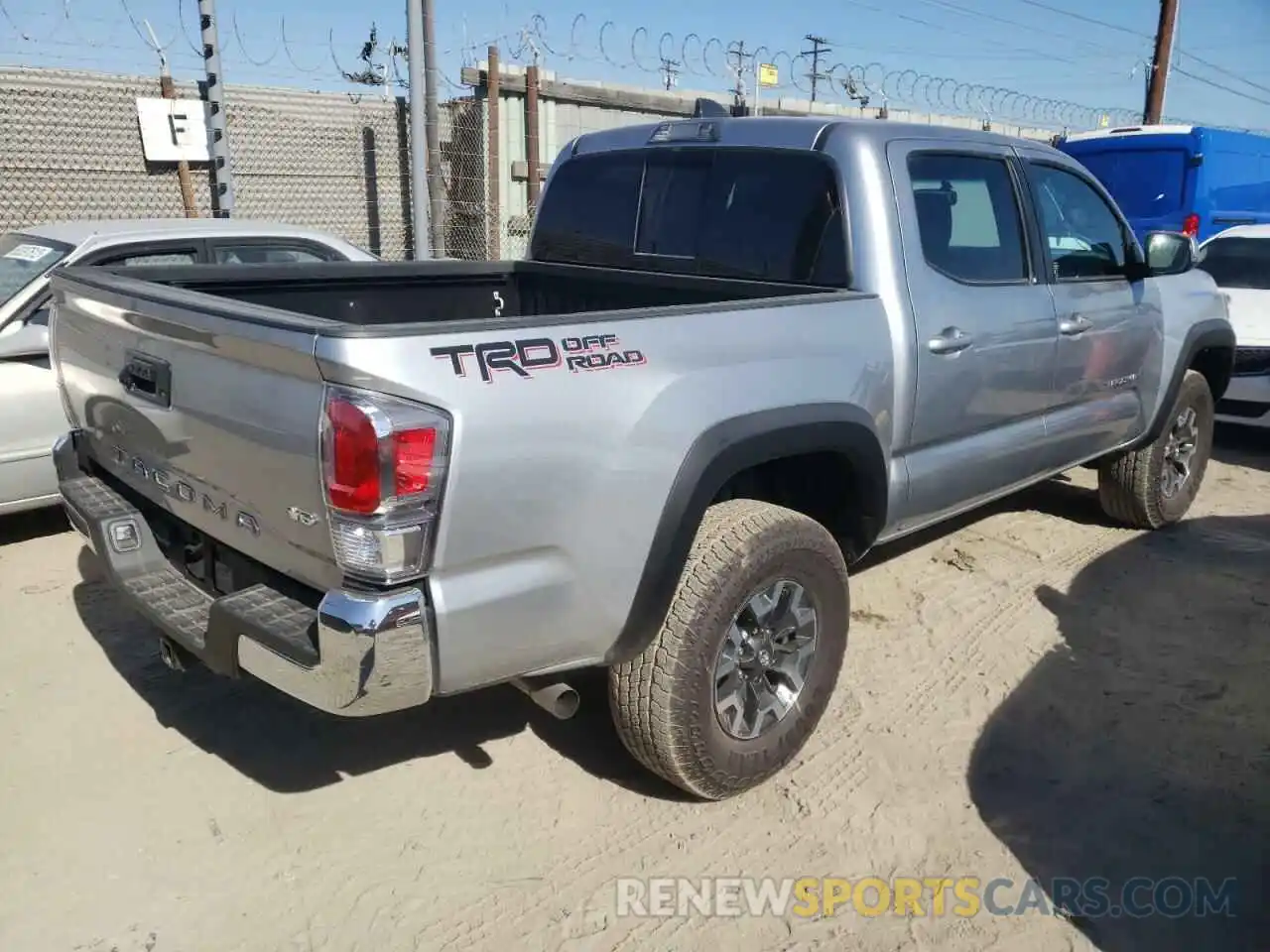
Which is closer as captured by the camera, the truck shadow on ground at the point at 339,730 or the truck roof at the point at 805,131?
the truck shadow on ground at the point at 339,730

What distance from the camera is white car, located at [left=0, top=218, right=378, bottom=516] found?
187 inches

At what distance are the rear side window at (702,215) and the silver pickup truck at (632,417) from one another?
1 cm

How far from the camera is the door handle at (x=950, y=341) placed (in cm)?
351

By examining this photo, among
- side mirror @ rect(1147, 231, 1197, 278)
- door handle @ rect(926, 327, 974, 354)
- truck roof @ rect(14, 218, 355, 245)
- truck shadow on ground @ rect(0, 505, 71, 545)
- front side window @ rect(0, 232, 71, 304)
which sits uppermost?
side mirror @ rect(1147, 231, 1197, 278)

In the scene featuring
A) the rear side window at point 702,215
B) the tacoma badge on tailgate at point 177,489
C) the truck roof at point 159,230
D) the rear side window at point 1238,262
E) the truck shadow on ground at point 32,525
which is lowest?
the truck shadow on ground at point 32,525

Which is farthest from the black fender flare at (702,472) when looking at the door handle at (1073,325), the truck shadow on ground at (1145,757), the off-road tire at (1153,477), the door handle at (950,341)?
the off-road tire at (1153,477)

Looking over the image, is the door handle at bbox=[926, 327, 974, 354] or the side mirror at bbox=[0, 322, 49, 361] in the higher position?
the door handle at bbox=[926, 327, 974, 354]

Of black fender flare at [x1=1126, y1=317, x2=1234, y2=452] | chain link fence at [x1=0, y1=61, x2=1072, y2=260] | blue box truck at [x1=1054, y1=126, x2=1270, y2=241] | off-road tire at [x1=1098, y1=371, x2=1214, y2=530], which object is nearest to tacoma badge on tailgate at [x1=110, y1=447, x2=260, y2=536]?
black fender flare at [x1=1126, y1=317, x2=1234, y2=452]

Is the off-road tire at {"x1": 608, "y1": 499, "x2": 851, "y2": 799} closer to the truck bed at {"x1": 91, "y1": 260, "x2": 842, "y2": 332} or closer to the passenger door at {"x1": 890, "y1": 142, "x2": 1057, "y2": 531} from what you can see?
the passenger door at {"x1": 890, "y1": 142, "x2": 1057, "y2": 531}

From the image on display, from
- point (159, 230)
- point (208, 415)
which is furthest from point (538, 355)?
point (159, 230)

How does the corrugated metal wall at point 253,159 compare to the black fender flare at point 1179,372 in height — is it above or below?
above

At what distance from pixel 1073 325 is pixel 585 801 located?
274cm

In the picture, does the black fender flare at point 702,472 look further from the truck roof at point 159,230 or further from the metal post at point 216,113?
the metal post at point 216,113

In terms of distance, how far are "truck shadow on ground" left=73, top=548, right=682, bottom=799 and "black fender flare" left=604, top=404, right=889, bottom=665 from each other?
818 millimetres
